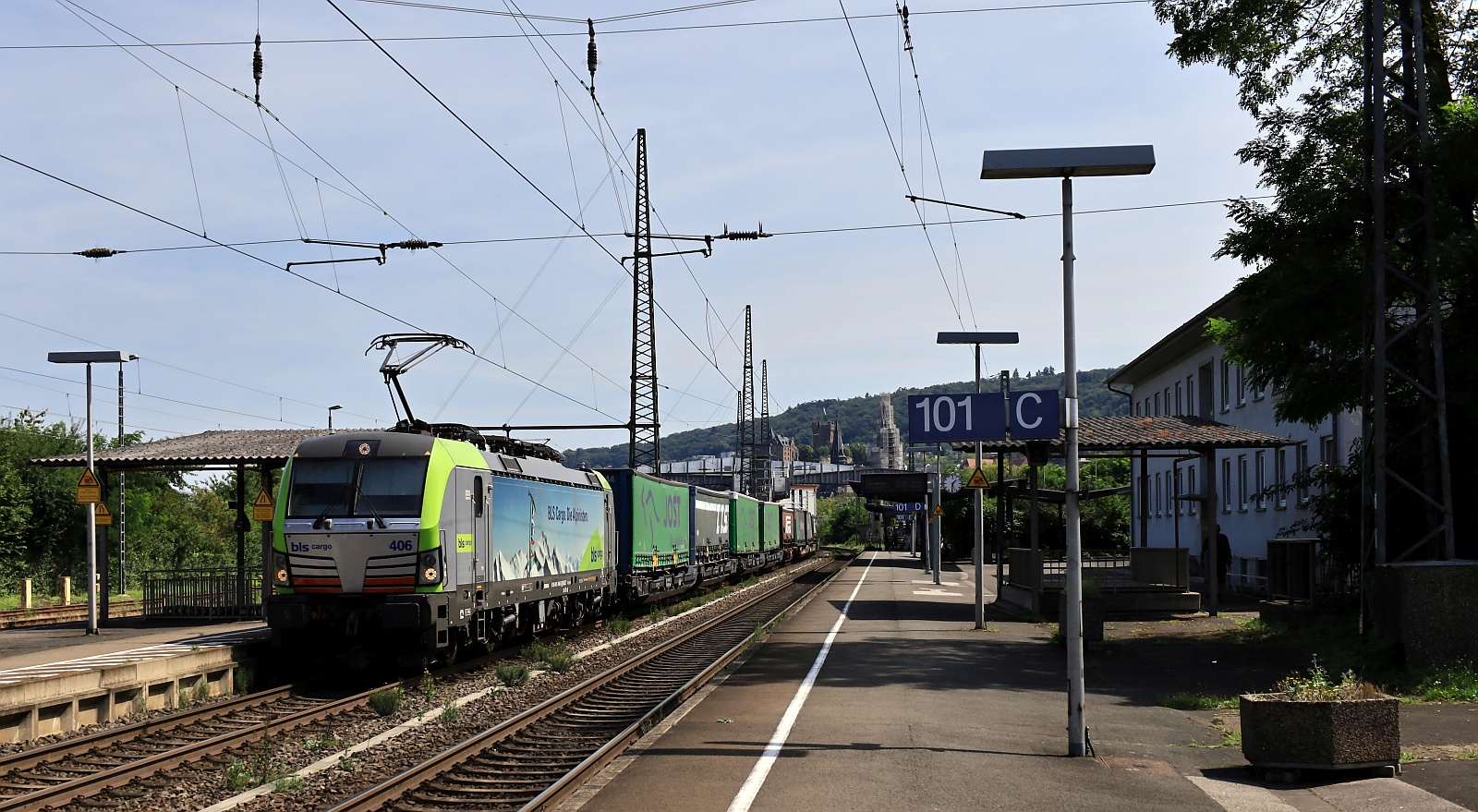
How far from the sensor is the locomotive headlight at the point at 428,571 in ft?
52.0

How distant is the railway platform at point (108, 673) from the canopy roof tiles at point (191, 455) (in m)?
3.70

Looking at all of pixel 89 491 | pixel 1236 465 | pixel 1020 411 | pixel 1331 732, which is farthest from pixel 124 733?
pixel 1236 465

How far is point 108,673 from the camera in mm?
13523

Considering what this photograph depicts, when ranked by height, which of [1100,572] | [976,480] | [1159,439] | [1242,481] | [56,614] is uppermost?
[1159,439]

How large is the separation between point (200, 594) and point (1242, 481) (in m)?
29.7

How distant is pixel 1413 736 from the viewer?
37.3ft

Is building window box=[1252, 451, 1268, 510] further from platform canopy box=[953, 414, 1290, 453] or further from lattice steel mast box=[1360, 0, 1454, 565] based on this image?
lattice steel mast box=[1360, 0, 1454, 565]

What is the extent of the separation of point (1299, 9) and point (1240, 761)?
54.0ft

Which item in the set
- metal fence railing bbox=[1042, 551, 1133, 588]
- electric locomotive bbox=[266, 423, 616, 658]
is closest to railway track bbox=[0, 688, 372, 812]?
electric locomotive bbox=[266, 423, 616, 658]

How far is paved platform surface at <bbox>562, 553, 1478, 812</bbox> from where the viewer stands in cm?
884

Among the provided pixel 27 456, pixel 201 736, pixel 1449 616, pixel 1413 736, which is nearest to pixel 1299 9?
pixel 1449 616

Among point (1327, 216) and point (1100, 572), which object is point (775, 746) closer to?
point (1327, 216)

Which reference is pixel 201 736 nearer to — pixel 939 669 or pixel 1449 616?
pixel 939 669

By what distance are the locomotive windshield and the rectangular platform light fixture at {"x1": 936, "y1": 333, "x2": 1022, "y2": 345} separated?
1153 centimetres
